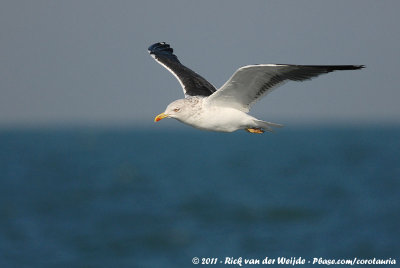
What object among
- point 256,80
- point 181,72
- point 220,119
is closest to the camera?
point 256,80

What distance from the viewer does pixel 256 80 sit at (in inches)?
516

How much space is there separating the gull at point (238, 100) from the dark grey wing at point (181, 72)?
1110mm

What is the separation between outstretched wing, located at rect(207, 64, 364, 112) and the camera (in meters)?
12.7

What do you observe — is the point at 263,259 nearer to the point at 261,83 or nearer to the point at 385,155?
the point at 261,83

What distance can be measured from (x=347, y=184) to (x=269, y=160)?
35.3 meters

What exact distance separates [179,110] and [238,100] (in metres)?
1.11

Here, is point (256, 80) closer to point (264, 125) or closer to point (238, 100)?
point (238, 100)

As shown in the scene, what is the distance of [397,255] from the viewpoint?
119 ft

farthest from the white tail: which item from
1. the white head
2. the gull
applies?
the white head

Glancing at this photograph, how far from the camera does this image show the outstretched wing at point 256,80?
41.5 feet

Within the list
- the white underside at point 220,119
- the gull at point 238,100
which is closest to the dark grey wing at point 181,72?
the gull at point 238,100

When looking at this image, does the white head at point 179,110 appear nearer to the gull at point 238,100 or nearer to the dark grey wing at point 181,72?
the gull at point 238,100

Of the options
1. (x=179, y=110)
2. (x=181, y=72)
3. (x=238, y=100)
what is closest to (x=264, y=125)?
(x=238, y=100)

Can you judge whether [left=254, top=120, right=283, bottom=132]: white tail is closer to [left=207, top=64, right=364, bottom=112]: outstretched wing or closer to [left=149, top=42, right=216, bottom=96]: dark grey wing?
[left=207, top=64, right=364, bottom=112]: outstretched wing
